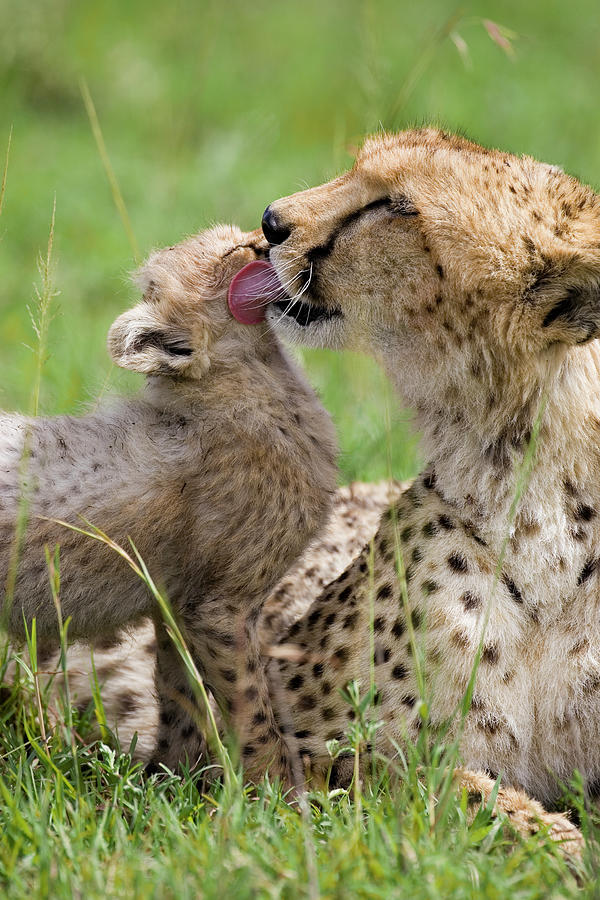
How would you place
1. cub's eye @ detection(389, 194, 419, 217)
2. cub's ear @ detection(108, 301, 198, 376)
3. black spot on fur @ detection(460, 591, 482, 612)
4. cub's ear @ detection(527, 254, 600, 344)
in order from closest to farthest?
cub's ear @ detection(527, 254, 600, 344)
black spot on fur @ detection(460, 591, 482, 612)
cub's eye @ detection(389, 194, 419, 217)
cub's ear @ detection(108, 301, 198, 376)

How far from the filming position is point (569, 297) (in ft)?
8.39

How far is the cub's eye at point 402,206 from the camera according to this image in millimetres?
2738

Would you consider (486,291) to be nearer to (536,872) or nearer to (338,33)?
(536,872)

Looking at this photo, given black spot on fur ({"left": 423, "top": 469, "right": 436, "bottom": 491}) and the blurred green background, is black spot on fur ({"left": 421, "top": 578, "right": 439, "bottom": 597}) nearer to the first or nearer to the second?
black spot on fur ({"left": 423, "top": 469, "right": 436, "bottom": 491})

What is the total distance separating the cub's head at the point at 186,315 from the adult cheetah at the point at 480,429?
0.23m

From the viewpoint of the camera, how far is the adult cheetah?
259cm

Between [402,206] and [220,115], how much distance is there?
6963 mm

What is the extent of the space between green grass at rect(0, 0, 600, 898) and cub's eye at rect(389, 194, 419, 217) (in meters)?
0.46

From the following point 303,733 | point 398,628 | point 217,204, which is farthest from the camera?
point 217,204

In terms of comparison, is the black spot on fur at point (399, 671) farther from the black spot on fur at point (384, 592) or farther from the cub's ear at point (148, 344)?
the cub's ear at point (148, 344)

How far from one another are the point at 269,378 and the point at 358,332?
300mm

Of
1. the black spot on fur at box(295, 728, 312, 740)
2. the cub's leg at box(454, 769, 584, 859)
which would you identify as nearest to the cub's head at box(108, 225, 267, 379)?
the black spot on fur at box(295, 728, 312, 740)

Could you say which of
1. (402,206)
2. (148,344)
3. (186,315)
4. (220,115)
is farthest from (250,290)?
(220,115)

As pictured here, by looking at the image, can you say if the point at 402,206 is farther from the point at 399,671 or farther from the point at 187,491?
the point at 399,671
